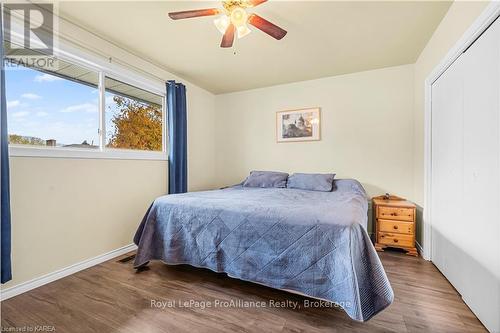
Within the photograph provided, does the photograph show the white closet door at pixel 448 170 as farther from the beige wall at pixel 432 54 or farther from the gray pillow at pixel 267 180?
the gray pillow at pixel 267 180

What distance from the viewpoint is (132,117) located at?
287 centimetres

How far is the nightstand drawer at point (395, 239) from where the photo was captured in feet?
8.33

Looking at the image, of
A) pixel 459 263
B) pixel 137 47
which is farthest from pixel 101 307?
pixel 459 263

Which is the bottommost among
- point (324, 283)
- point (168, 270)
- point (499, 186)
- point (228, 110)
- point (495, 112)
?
point (168, 270)

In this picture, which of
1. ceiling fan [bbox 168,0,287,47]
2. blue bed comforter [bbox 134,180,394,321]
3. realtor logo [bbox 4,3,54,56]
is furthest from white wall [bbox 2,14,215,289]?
ceiling fan [bbox 168,0,287,47]

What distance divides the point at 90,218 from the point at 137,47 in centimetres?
197

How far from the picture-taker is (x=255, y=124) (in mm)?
3986

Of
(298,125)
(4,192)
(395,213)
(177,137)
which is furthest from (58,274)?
(395,213)

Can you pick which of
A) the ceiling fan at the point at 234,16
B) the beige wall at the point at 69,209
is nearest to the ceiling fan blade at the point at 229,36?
the ceiling fan at the point at 234,16

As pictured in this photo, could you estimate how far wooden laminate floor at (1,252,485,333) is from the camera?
1.43m

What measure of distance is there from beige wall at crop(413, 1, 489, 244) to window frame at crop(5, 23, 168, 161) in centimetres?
319

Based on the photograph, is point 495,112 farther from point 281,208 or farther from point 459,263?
point 281,208

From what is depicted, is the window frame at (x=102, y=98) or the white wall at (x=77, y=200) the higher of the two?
the window frame at (x=102, y=98)

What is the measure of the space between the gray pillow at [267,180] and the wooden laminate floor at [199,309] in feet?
5.03
